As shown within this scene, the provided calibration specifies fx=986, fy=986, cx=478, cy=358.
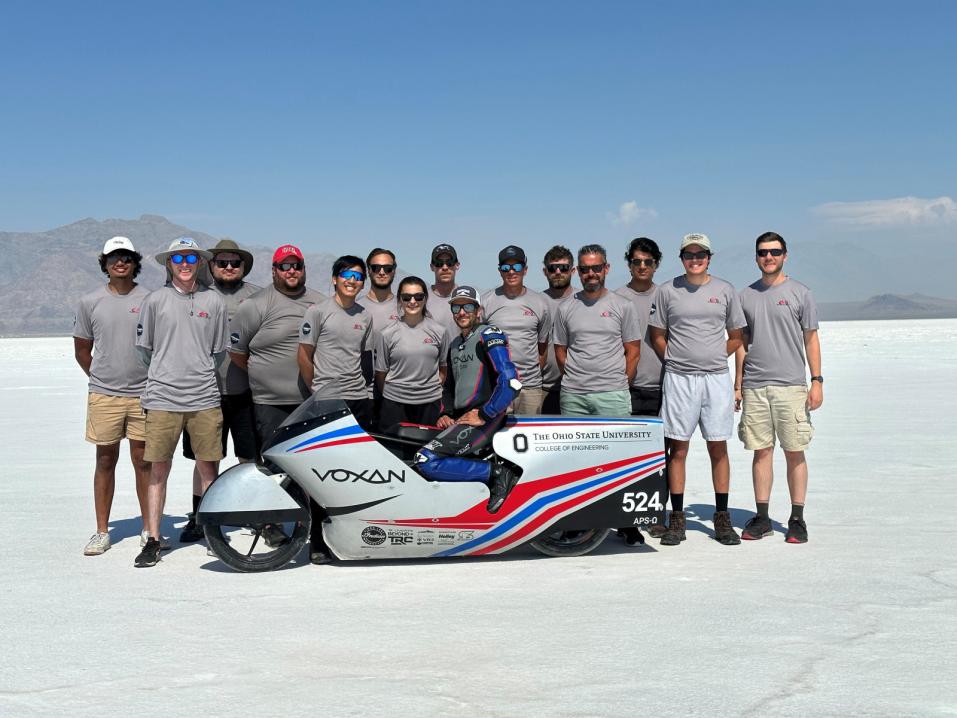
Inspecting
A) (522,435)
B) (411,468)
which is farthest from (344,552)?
(522,435)

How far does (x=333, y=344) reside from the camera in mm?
7125

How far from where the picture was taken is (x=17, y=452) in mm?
12508

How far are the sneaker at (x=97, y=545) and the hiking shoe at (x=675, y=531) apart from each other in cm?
400

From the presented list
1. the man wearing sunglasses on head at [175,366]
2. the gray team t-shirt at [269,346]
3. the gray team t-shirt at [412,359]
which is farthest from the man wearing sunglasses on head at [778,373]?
the man wearing sunglasses on head at [175,366]

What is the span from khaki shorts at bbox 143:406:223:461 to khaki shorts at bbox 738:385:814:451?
12.6 feet

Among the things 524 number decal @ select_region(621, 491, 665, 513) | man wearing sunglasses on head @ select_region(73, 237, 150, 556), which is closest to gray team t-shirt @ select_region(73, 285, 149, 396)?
man wearing sunglasses on head @ select_region(73, 237, 150, 556)

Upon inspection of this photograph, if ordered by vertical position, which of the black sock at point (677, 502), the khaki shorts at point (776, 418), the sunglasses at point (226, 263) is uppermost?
the sunglasses at point (226, 263)

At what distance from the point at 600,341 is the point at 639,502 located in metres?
1.21

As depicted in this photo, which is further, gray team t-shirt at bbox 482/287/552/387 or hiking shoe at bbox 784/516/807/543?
gray team t-shirt at bbox 482/287/552/387

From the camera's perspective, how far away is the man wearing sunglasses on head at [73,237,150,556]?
22.5 feet

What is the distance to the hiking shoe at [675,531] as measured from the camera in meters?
7.12

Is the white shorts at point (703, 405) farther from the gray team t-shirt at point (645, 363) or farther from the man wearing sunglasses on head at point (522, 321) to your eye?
the man wearing sunglasses on head at point (522, 321)

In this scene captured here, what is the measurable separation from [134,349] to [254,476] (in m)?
1.35

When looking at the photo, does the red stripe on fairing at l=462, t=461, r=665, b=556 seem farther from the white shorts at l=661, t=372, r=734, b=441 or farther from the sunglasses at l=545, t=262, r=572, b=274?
the sunglasses at l=545, t=262, r=572, b=274
